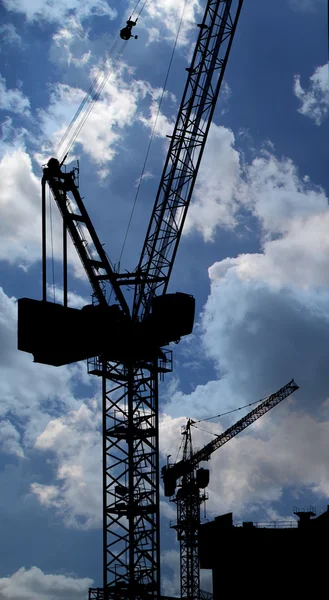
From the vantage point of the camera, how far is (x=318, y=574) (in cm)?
10006

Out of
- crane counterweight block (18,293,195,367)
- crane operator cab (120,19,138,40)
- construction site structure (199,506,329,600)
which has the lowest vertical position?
construction site structure (199,506,329,600)

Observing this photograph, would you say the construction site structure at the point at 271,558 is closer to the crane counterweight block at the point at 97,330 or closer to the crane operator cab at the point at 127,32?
the crane counterweight block at the point at 97,330

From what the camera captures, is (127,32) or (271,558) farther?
(271,558)

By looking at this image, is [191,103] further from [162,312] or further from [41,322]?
[41,322]

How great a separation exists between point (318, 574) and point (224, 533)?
15018 mm

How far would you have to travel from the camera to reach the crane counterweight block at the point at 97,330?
233ft

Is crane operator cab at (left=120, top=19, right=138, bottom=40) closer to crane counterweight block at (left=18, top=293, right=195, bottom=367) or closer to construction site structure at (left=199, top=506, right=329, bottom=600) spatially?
crane counterweight block at (left=18, top=293, right=195, bottom=367)

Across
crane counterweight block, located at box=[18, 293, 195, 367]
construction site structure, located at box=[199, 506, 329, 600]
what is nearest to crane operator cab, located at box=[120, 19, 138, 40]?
crane counterweight block, located at box=[18, 293, 195, 367]

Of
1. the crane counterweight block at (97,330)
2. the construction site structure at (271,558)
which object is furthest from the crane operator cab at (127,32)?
the construction site structure at (271,558)

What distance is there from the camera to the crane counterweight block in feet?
233

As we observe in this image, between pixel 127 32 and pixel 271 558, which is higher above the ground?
pixel 127 32

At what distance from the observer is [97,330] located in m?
74.1

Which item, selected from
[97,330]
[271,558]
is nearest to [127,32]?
[97,330]

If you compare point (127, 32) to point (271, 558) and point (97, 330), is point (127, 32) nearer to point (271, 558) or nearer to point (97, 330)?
point (97, 330)
